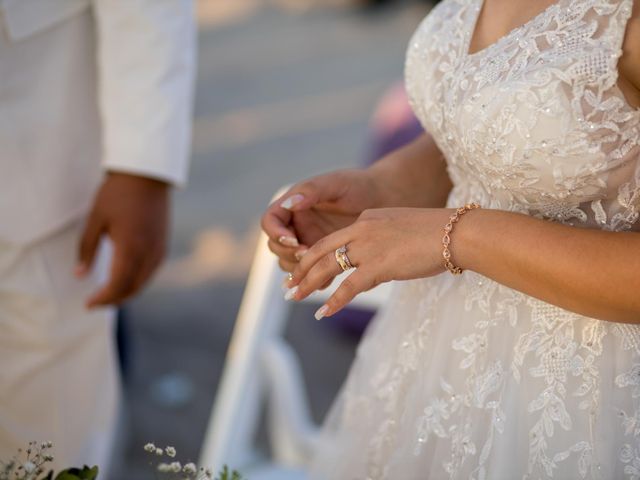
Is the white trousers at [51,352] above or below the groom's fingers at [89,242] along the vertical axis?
below

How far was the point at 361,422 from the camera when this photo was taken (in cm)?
172

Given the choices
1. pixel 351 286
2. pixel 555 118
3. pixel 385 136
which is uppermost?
pixel 555 118

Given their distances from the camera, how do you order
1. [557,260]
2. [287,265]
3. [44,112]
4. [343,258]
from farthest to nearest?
1. [44,112]
2. [287,265]
3. [343,258]
4. [557,260]

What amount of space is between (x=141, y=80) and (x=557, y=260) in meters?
1.26

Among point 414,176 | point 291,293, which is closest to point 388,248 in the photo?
point 291,293

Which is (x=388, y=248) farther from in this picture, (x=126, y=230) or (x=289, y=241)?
(x=126, y=230)

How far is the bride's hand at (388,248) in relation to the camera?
134 centimetres

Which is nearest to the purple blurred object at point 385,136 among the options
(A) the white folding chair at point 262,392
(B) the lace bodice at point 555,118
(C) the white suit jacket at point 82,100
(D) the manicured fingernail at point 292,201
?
(A) the white folding chair at point 262,392

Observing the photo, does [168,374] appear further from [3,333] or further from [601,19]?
[601,19]

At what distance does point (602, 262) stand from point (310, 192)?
55 cm

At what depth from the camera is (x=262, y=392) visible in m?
2.51

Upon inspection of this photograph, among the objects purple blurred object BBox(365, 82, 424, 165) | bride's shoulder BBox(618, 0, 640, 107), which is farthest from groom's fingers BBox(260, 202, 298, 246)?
purple blurred object BBox(365, 82, 424, 165)

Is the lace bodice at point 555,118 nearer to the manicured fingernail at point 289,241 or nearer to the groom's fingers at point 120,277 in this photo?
the manicured fingernail at point 289,241

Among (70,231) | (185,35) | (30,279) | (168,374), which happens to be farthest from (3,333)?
(168,374)
